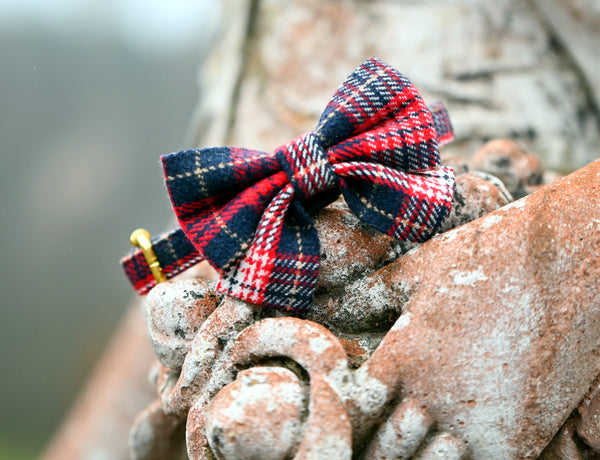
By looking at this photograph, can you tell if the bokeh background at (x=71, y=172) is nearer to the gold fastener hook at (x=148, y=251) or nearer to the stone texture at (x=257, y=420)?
the gold fastener hook at (x=148, y=251)

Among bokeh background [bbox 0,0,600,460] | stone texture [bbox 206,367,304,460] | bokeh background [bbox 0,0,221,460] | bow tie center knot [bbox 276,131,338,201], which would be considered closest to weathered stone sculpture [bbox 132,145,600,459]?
stone texture [bbox 206,367,304,460]

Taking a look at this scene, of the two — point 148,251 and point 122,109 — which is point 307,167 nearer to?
point 148,251

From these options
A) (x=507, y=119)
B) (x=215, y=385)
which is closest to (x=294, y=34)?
(x=507, y=119)

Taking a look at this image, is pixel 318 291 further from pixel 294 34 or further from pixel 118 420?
pixel 118 420

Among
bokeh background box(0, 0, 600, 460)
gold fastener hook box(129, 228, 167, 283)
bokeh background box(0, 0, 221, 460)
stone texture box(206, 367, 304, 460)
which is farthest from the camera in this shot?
bokeh background box(0, 0, 221, 460)

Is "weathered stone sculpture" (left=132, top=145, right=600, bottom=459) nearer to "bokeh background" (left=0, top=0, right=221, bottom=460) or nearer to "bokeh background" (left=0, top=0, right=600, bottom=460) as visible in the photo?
"bokeh background" (left=0, top=0, right=600, bottom=460)

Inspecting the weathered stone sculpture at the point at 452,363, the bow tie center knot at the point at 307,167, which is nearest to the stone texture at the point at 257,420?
the weathered stone sculpture at the point at 452,363
